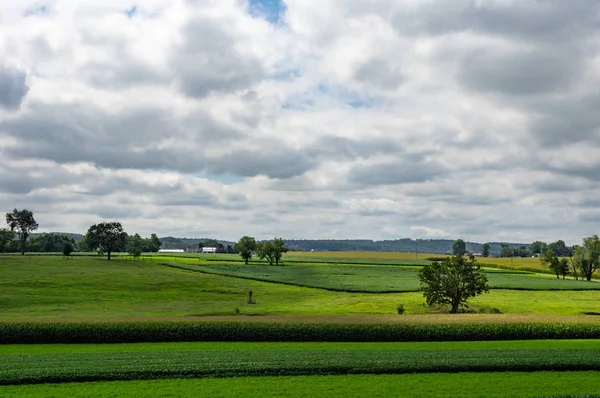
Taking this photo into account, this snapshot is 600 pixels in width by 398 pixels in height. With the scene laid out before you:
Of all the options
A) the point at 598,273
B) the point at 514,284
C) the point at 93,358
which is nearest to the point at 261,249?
the point at 514,284

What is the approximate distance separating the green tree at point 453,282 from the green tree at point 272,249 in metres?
94.3

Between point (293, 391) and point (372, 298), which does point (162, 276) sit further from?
point (293, 391)

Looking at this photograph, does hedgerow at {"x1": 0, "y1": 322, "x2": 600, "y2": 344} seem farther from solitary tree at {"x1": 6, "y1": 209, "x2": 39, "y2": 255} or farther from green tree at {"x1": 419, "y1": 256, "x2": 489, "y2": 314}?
solitary tree at {"x1": 6, "y1": 209, "x2": 39, "y2": 255}

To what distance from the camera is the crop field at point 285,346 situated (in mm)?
26787

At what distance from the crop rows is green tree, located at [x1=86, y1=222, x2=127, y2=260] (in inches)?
5288

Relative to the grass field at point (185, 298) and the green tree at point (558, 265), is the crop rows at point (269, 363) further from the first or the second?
the green tree at point (558, 265)

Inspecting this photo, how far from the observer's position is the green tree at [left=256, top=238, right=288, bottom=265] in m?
160

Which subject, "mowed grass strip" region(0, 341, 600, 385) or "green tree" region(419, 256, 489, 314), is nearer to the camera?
"mowed grass strip" region(0, 341, 600, 385)

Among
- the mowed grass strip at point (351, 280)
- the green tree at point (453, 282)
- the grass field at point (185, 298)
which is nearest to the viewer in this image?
the grass field at point (185, 298)

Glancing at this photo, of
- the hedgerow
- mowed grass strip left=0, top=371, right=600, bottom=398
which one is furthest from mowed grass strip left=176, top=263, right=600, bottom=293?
mowed grass strip left=0, top=371, right=600, bottom=398

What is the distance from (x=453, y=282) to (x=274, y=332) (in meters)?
30.1

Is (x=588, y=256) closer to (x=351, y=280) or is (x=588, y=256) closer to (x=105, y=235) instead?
(x=351, y=280)

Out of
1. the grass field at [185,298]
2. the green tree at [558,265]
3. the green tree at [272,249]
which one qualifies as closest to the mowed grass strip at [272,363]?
the grass field at [185,298]

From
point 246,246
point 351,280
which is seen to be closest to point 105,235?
point 246,246
